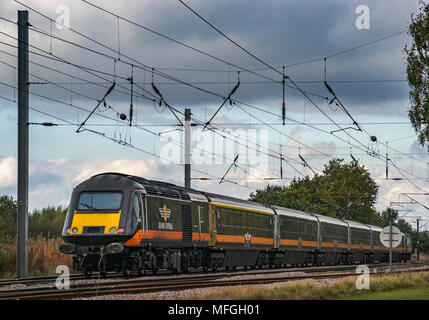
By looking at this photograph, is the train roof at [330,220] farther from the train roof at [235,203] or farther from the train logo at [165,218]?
the train logo at [165,218]

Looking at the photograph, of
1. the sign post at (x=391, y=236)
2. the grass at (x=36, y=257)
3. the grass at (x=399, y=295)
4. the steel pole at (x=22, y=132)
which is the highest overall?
the steel pole at (x=22, y=132)

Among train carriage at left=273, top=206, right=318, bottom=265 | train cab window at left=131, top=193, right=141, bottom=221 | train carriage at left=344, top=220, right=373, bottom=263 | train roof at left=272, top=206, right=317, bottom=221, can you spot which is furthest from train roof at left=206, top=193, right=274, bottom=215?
train carriage at left=344, top=220, right=373, bottom=263

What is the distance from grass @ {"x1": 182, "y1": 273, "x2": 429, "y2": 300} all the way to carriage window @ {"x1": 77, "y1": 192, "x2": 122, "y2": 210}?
8920mm

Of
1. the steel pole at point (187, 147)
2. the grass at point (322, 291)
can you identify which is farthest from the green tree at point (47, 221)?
the grass at point (322, 291)

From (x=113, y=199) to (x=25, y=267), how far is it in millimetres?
5157

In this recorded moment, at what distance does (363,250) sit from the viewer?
78.0 metres

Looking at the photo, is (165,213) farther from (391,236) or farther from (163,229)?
(391,236)

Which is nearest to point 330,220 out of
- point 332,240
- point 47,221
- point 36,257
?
point 332,240

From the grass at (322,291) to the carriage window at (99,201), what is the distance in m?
8.92

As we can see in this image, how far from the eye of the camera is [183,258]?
38.3 metres

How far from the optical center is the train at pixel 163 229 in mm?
32344

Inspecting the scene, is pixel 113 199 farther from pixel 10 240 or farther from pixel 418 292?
pixel 418 292

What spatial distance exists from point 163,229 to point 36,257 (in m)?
7.40
